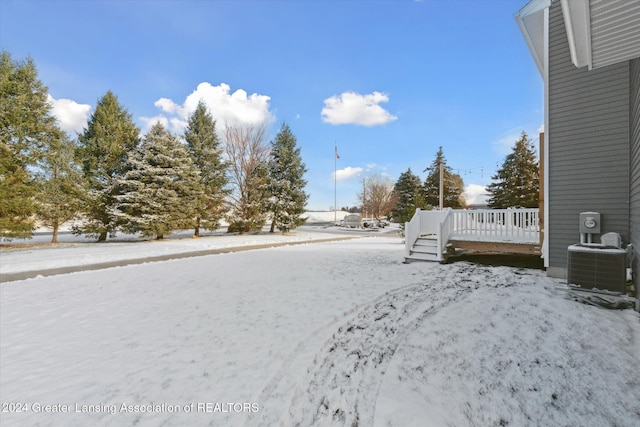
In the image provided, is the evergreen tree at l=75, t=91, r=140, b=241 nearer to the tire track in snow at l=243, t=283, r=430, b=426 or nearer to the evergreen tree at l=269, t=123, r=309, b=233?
the evergreen tree at l=269, t=123, r=309, b=233

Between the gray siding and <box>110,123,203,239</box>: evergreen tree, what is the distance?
1799 cm

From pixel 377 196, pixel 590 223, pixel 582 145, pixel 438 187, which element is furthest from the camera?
pixel 377 196

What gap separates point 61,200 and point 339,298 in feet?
57.8

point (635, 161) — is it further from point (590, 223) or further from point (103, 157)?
point (103, 157)

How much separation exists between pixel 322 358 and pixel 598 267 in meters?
4.66

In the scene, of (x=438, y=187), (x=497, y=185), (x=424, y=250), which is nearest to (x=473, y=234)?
(x=424, y=250)

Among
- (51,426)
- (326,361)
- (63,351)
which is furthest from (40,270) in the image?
(326,361)

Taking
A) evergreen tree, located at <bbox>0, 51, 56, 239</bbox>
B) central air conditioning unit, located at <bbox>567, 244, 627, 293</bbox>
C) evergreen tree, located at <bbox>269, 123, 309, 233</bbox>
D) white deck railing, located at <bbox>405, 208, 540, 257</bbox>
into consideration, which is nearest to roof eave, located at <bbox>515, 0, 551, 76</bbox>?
white deck railing, located at <bbox>405, 208, 540, 257</bbox>

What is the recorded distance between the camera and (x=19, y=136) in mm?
13258

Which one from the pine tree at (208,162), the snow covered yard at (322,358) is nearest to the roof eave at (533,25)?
the snow covered yard at (322,358)

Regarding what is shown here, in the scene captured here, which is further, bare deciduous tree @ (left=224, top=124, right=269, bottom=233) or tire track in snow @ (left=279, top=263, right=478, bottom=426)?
bare deciduous tree @ (left=224, top=124, right=269, bottom=233)

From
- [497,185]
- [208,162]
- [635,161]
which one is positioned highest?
[208,162]

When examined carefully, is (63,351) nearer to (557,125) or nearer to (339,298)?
(339,298)

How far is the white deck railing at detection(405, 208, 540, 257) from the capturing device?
7.05m
